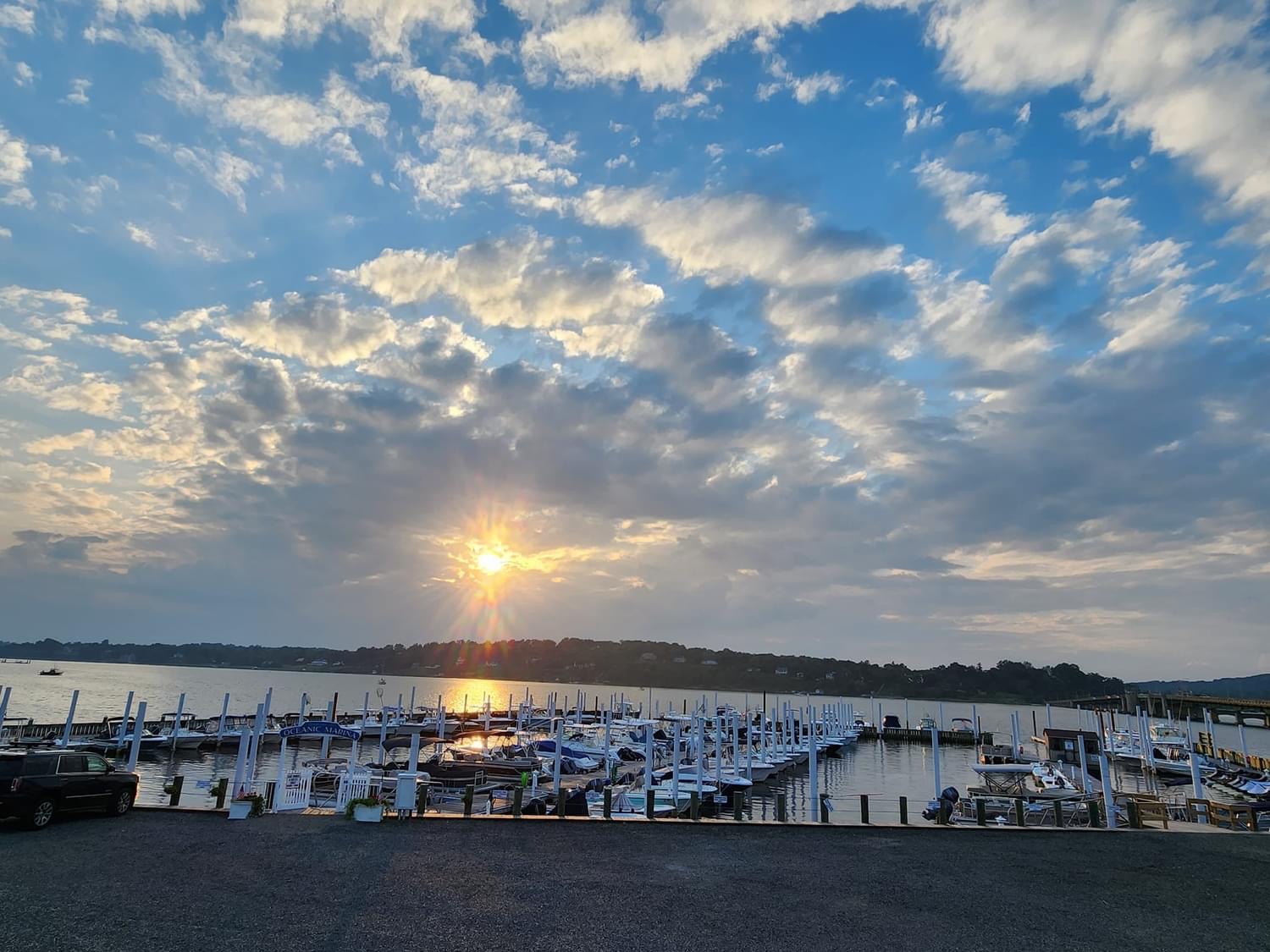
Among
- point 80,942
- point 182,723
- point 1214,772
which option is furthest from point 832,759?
point 80,942

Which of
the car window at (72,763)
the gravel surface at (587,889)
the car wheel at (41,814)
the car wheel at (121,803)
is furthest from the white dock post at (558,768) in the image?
the car wheel at (41,814)

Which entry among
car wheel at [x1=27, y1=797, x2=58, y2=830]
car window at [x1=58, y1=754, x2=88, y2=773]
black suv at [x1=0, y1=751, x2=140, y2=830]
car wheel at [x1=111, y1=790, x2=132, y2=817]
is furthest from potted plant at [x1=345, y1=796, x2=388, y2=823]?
car wheel at [x1=27, y1=797, x2=58, y2=830]

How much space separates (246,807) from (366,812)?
2.93 metres

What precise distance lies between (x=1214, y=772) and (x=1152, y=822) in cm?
4472

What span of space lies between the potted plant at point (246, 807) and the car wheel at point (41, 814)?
3.61m

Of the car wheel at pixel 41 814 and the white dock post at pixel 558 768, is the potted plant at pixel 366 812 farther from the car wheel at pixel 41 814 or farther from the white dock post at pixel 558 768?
the car wheel at pixel 41 814

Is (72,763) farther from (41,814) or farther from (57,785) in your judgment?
(41,814)

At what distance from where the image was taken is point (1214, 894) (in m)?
15.1

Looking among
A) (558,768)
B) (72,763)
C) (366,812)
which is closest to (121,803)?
(72,763)

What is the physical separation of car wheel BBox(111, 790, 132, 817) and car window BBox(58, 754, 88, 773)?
105 centimetres

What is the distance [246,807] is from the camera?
62.4ft

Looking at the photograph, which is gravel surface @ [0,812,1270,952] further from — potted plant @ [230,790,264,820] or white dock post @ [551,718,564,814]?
white dock post @ [551,718,564,814]

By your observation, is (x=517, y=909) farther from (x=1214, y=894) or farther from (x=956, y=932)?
(x=1214, y=894)

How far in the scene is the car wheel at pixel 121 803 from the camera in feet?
60.3
